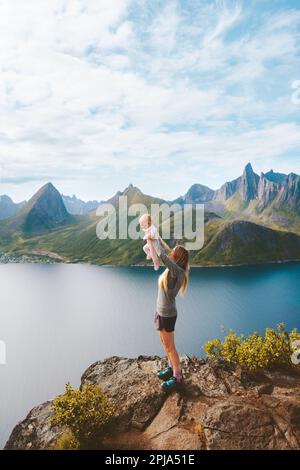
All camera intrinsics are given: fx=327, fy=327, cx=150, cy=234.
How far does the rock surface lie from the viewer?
10164mm

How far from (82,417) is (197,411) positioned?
4.04 m

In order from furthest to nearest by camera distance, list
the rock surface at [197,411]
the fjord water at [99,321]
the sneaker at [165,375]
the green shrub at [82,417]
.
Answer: the fjord water at [99,321]
the sneaker at [165,375]
the green shrub at [82,417]
the rock surface at [197,411]

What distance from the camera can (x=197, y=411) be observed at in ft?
38.2

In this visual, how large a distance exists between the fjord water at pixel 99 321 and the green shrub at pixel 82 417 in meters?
55.0

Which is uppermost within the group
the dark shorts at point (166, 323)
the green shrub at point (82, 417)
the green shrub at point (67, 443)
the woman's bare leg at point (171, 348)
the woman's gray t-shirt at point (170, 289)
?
the woman's gray t-shirt at point (170, 289)

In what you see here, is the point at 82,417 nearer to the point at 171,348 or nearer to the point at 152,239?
the point at 171,348

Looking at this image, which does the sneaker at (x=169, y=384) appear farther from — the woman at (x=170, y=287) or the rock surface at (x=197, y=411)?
the woman at (x=170, y=287)

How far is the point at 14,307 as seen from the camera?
149 m

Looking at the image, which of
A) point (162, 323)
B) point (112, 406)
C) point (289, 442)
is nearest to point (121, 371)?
point (112, 406)

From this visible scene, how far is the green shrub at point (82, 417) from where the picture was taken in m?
10.5

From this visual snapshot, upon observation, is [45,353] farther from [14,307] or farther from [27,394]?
[14,307]

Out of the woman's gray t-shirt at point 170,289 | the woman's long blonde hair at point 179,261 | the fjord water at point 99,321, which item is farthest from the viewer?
the fjord water at point 99,321

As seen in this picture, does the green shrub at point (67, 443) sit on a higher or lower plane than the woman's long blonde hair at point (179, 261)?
lower

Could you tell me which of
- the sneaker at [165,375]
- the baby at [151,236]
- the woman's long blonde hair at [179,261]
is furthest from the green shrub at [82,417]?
the baby at [151,236]
